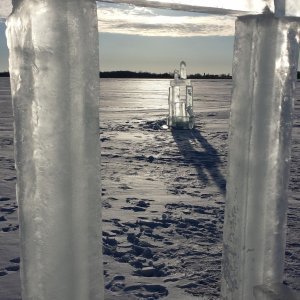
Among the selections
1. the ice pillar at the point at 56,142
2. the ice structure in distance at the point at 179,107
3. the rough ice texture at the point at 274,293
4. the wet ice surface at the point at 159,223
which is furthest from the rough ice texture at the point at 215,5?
the ice structure in distance at the point at 179,107

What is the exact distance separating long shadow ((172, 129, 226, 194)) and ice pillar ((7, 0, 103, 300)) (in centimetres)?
414

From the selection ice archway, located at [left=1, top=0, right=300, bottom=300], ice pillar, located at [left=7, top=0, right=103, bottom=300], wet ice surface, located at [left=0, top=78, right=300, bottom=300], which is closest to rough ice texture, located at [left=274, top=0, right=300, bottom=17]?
ice archway, located at [left=1, top=0, right=300, bottom=300]

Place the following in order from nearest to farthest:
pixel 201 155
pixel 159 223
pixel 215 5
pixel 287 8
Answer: pixel 215 5 → pixel 287 8 → pixel 159 223 → pixel 201 155

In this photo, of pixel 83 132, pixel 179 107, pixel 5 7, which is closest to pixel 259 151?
pixel 83 132

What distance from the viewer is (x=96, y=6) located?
114 centimetres

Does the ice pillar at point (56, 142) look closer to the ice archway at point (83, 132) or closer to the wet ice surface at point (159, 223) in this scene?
the ice archway at point (83, 132)

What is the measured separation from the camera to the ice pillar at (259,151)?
4.61 ft

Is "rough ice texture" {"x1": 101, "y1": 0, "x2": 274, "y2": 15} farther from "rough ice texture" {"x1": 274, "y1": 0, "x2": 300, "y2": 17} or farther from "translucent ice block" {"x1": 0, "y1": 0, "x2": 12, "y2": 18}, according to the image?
"translucent ice block" {"x1": 0, "y1": 0, "x2": 12, "y2": 18}

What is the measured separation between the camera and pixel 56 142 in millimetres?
1102

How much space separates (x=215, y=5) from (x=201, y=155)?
6.25m

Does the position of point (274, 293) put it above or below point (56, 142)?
below

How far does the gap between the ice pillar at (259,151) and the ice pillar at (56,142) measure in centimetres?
56

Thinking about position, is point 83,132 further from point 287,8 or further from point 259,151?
point 287,8

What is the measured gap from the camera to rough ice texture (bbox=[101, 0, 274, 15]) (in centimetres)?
120
